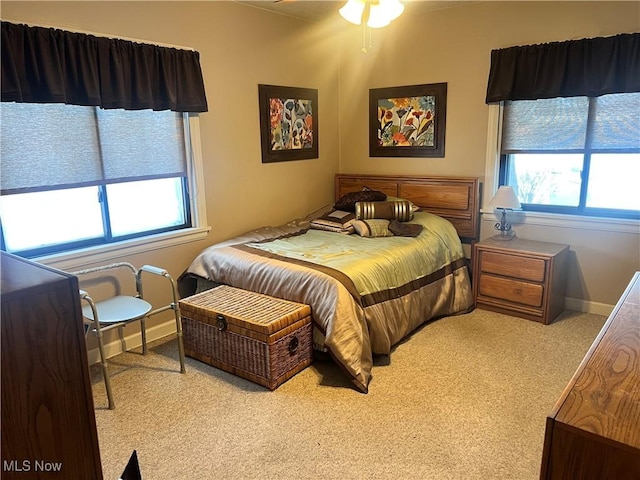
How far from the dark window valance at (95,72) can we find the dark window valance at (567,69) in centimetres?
238

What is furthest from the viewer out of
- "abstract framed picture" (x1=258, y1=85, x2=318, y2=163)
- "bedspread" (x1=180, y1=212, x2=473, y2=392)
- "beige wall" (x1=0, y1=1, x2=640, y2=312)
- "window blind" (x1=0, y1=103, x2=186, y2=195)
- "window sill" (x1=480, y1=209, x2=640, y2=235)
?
"abstract framed picture" (x1=258, y1=85, x2=318, y2=163)

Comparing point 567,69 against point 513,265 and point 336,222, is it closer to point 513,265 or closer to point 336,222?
point 513,265

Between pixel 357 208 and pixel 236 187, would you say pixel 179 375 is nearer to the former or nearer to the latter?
pixel 236 187

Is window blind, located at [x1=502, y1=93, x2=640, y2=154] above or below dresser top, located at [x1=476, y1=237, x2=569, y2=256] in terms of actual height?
above

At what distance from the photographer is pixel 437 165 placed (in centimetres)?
427

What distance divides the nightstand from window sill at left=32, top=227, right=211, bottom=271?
7.43 ft

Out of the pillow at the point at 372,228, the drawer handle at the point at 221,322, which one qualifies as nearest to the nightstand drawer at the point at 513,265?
the pillow at the point at 372,228

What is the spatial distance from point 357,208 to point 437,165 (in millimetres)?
946

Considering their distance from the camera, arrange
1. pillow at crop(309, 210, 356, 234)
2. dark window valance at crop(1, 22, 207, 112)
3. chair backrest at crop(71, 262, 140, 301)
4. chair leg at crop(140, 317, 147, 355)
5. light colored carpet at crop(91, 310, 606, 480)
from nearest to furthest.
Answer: light colored carpet at crop(91, 310, 606, 480) < dark window valance at crop(1, 22, 207, 112) < chair backrest at crop(71, 262, 140, 301) < chair leg at crop(140, 317, 147, 355) < pillow at crop(309, 210, 356, 234)

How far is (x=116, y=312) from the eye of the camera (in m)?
2.71

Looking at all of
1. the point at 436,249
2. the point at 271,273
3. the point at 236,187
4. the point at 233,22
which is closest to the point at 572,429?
the point at 271,273

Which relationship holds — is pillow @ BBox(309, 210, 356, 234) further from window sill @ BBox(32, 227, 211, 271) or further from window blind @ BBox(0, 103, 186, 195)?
window blind @ BBox(0, 103, 186, 195)

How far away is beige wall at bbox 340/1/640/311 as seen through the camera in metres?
3.46

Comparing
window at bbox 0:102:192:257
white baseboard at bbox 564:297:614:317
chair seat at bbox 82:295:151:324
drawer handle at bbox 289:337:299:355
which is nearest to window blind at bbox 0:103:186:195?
window at bbox 0:102:192:257
